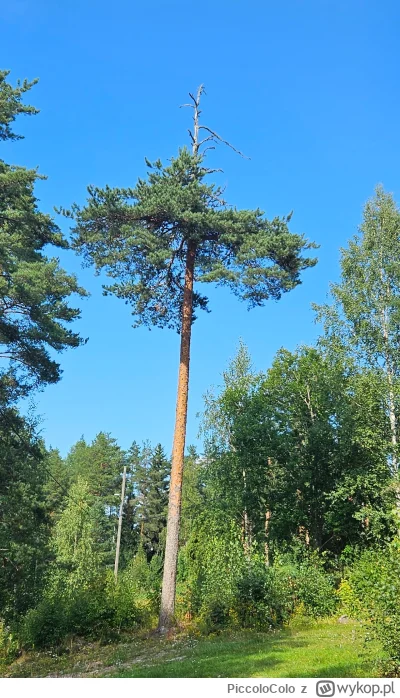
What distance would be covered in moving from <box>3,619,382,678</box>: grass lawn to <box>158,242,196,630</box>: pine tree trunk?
98 centimetres

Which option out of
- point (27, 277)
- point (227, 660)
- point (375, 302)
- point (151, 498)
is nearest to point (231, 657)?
point (227, 660)

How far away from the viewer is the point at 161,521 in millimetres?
47406

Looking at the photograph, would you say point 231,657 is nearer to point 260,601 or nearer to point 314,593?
point 260,601

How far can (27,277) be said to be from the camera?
45.3 ft

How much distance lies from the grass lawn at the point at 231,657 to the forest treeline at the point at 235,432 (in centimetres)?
107

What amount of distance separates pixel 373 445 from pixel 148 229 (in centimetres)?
985

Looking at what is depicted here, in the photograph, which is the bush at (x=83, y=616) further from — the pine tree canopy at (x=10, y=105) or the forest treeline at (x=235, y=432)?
the pine tree canopy at (x=10, y=105)

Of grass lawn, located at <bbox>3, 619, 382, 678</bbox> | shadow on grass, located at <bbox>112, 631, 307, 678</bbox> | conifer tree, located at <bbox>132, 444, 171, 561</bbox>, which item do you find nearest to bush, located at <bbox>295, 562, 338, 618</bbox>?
grass lawn, located at <bbox>3, 619, 382, 678</bbox>

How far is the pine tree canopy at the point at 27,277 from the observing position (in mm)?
13625

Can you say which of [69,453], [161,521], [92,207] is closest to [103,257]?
[92,207]

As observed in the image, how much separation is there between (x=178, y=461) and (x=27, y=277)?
628 cm

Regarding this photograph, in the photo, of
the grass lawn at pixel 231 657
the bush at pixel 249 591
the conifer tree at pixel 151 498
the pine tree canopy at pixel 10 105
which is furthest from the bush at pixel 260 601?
the conifer tree at pixel 151 498

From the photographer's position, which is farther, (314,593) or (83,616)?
(314,593)
